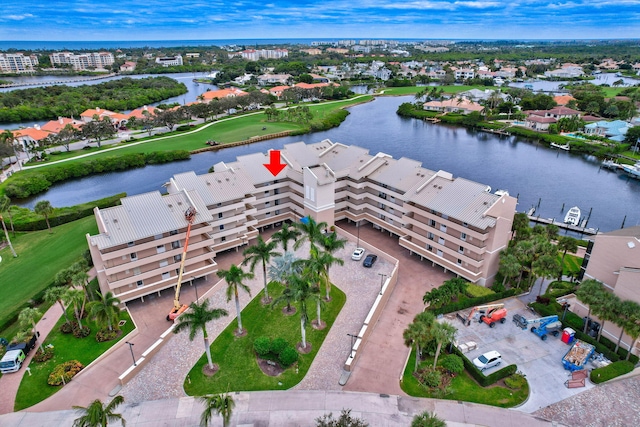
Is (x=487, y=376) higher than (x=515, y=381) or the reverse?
higher

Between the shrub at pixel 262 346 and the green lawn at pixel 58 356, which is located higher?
the shrub at pixel 262 346

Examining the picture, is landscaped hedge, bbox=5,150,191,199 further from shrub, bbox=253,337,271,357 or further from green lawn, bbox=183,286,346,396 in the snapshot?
shrub, bbox=253,337,271,357

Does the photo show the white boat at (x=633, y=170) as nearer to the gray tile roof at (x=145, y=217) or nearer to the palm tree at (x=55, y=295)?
the gray tile roof at (x=145, y=217)

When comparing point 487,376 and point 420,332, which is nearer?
point 420,332

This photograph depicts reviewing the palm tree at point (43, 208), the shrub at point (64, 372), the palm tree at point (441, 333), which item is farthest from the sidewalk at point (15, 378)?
the palm tree at point (441, 333)

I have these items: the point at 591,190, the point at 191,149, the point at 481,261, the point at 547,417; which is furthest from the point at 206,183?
the point at 591,190

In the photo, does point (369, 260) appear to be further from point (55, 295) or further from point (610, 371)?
point (55, 295)

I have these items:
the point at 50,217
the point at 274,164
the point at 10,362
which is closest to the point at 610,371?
the point at 274,164
